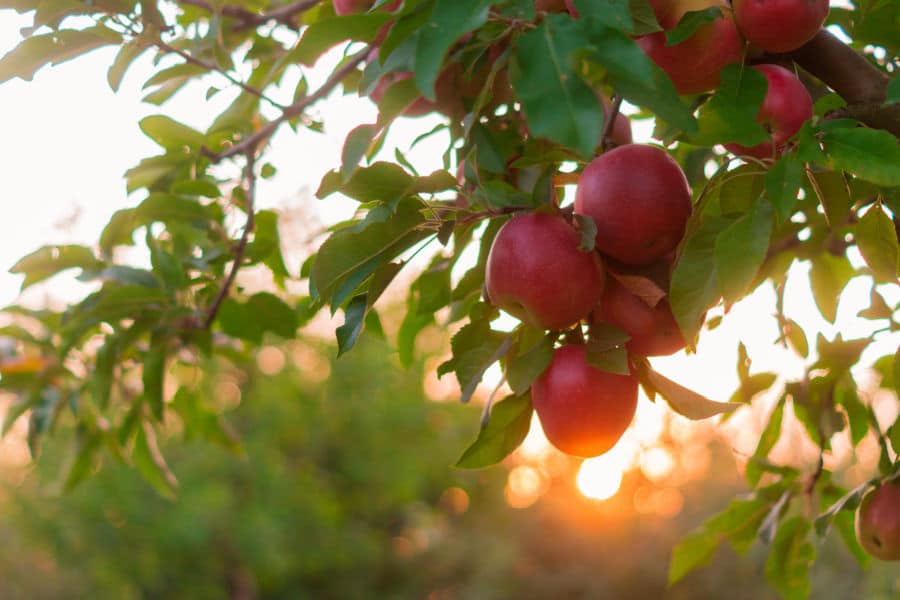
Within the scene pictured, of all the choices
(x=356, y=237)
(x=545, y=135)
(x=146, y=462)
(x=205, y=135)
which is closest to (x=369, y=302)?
(x=356, y=237)

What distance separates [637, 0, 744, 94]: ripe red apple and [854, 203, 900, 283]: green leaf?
0.20 metres

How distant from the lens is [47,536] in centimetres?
741

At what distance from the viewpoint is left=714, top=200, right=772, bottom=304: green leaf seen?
23.9 inches

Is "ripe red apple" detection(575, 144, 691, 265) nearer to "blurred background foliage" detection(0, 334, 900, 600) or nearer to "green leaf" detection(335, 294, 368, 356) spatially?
"green leaf" detection(335, 294, 368, 356)

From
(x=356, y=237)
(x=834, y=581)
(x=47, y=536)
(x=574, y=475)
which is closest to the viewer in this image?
(x=356, y=237)

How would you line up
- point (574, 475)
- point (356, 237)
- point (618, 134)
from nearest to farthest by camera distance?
point (356, 237) < point (618, 134) < point (574, 475)

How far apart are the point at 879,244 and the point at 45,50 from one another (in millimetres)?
880

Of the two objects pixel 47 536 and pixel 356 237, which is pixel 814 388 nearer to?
pixel 356 237

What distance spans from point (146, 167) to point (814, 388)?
979 millimetres

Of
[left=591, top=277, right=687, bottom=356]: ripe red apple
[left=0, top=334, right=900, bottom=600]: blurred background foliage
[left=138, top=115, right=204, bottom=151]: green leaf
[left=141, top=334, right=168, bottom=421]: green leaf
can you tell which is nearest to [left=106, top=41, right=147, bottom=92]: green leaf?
[left=138, top=115, right=204, bottom=151]: green leaf

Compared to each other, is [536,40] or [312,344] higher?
[536,40]

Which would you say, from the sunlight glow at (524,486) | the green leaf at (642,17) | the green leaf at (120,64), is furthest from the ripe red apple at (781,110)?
the sunlight glow at (524,486)

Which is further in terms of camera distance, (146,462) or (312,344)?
(312,344)

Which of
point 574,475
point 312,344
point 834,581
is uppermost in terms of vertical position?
point 312,344
